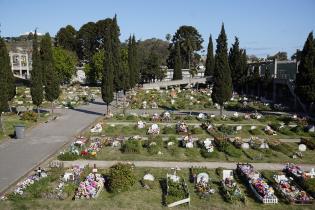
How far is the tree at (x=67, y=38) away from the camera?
95.2 meters

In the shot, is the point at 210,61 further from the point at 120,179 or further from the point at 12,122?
the point at 120,179

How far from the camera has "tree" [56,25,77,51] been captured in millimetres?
95250

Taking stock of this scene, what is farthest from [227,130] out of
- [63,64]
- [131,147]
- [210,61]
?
[63,64]

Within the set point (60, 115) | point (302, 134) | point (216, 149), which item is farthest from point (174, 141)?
point (60, 115)

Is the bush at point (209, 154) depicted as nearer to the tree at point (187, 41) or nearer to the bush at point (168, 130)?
the bush at point (168, 130)

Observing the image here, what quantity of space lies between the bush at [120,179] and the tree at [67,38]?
82917 millimetres

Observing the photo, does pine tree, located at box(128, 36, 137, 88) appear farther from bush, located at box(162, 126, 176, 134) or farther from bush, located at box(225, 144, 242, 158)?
bush, located at box(225, 144, 242, 158)

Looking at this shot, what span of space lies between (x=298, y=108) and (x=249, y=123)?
12.2 metres

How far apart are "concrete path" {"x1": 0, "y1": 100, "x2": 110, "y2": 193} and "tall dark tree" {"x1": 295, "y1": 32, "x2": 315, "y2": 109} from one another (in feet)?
62.3

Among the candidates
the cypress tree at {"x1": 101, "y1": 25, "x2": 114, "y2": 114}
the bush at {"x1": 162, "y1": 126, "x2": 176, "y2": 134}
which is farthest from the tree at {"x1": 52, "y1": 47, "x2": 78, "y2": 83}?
the bush at {"x1": 162, "y1": 126, "x2": 176, "y2": 134}

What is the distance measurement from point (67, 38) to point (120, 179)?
3333 inches

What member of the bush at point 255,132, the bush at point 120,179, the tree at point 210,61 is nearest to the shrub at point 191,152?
the bush at point 120,179

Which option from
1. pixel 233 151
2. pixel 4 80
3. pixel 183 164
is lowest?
pixel 183 164

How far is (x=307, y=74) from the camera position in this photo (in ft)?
113
